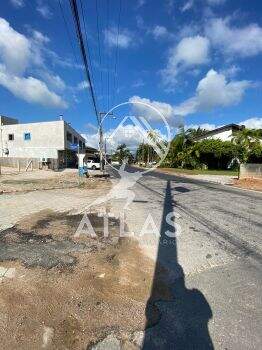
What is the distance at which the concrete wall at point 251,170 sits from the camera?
1136 inches

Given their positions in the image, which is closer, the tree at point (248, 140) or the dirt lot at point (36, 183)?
the dirt lot at point (36, 183)

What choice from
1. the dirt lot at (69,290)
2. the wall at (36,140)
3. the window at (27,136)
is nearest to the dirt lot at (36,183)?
the dirt lot at (69,290)

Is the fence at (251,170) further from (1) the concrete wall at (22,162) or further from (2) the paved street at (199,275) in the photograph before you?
(1) the concrete wall at (22,162)

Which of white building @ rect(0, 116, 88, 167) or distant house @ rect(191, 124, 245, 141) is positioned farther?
distant house @ rect(191, 124, 245, 141)

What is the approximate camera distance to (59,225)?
8211mm

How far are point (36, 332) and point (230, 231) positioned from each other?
6087 mm

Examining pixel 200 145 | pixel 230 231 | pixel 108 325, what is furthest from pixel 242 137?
pixel 108 325

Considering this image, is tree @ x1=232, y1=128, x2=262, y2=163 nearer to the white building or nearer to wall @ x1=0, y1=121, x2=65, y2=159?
the white building

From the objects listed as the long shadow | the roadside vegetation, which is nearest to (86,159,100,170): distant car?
the roadside vegetation

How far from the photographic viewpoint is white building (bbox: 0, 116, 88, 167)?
44219mm

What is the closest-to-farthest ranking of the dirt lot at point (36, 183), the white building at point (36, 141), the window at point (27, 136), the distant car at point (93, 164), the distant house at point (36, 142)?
the dirt lot at point (36, 183), the distant house at point (36, 142), the white building at point (36, 141), the window at point (27, 136), the distant car at point (93, 164)

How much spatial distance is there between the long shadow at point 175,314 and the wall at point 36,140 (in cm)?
4102

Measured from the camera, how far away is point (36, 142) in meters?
45.2

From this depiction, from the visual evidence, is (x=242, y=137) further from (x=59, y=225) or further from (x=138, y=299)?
(x=138, y=299)
